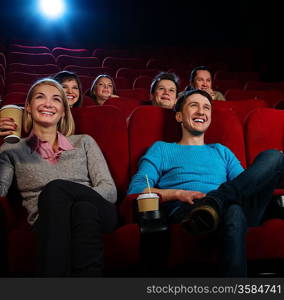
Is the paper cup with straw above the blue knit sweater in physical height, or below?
below

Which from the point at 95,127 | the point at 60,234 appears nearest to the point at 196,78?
the point at 95,127

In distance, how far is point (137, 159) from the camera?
27.4 inches

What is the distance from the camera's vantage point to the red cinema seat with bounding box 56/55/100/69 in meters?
1.75

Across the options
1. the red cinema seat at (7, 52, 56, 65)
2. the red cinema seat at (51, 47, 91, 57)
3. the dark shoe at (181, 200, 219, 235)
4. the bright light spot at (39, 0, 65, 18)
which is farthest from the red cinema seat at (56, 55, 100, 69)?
the dark shoe at (181, 200, 219, 235)

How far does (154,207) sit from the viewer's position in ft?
1.53

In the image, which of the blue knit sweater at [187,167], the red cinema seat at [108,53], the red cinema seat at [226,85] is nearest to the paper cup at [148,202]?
the blue knit sweater at [187,167]

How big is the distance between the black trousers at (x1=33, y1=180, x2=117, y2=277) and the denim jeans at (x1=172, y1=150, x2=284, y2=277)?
129 mm

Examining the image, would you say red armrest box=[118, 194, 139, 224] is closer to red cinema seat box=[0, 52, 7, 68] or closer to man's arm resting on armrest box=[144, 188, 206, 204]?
man's arm resting on armrest box=[144, 188, 206, 204]

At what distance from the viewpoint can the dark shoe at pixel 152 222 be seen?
47cm

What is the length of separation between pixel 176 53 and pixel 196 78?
959mm

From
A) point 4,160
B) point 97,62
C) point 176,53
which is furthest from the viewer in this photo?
point 176,53

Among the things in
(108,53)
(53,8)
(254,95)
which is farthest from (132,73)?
(53,8)

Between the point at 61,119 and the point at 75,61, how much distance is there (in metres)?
1.15

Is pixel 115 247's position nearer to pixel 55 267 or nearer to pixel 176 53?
pixel 55 267
